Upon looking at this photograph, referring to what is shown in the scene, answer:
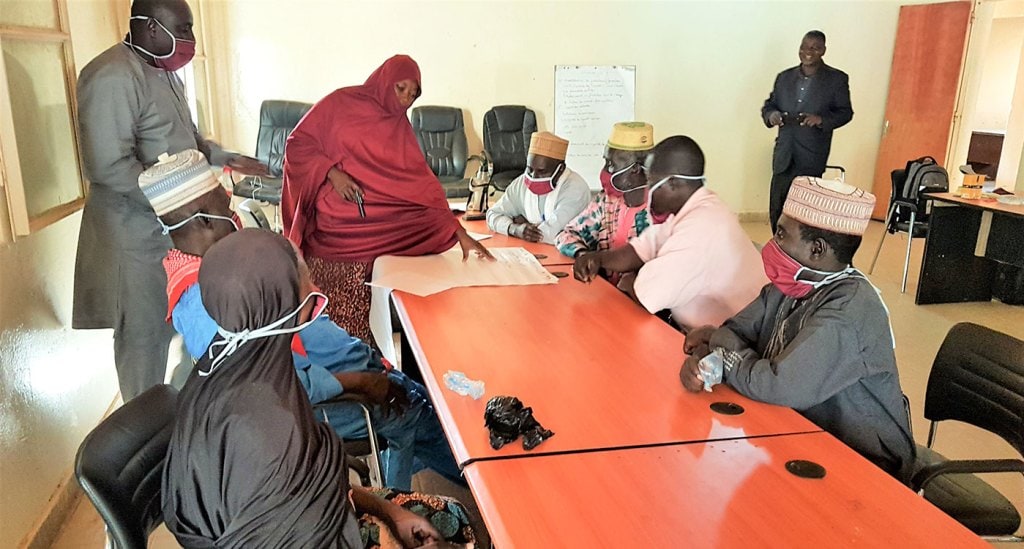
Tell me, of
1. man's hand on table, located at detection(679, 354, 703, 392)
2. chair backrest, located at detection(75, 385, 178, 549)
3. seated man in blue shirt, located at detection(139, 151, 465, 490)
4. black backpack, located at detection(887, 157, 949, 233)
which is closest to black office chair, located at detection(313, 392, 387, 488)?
seated man in blue shirt, located at detection(139, 151, 465, 490)

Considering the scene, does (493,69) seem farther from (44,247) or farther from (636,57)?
(44,247)

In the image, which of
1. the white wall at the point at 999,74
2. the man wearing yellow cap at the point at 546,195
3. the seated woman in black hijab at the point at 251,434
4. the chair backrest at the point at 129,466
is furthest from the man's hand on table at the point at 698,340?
the white wall at the point at 999,74

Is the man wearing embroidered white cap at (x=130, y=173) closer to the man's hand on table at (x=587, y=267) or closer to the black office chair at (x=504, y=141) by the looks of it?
the man's hand on table at (x=587, y=267)

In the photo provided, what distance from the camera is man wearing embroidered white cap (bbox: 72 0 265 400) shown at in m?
2.21

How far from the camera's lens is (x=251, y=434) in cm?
110

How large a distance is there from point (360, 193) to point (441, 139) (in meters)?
3.43

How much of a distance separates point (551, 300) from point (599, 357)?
50 centimetres

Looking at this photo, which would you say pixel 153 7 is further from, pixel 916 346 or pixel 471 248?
pixel 916 346

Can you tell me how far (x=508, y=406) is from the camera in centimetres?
140

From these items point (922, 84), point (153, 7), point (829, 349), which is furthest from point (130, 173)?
point (922, 84)

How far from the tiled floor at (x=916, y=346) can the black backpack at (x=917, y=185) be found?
0.48m

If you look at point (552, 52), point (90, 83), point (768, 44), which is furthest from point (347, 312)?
point (768, 44)

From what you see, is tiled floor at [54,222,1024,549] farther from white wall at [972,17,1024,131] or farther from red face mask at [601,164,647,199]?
white wall at [972,17,1024,131]

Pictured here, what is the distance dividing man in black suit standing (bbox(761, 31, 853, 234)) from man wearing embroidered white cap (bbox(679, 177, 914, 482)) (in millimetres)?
3922
